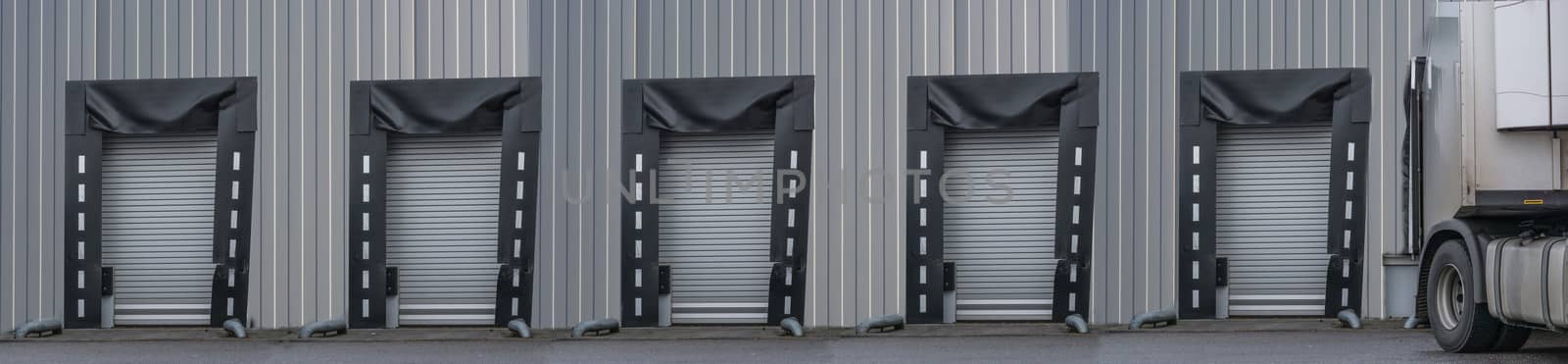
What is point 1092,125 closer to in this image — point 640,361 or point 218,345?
point 640,361

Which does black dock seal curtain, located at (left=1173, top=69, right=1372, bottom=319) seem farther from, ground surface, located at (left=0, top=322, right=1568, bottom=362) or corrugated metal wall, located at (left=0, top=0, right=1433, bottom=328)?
ground surface, located at (left=0, top=322, right=1568, bottom=362)

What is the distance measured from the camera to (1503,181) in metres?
8.95

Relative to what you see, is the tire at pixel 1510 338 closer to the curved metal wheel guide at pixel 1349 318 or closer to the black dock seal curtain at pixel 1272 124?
the curved metal wheel guide at pixel 1349 318

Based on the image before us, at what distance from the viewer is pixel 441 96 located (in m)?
13.3

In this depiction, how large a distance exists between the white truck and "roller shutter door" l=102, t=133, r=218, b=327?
11462 millimetres

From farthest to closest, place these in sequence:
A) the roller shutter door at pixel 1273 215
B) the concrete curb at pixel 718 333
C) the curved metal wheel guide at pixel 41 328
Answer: the curved metal wheel guide at pixel 41 328
the roller shutter door at pixel 1273 215
the concrete curb at pixel 718 333

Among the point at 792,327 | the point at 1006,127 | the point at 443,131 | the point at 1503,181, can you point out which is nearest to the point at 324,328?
the point at 443,131

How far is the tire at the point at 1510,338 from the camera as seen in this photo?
9.37m

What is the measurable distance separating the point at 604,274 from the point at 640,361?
261 centimetres

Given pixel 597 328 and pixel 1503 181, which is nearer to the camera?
pixel 1503 181

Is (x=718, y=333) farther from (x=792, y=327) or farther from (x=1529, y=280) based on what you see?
(x=1529, y=280)

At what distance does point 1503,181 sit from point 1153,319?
4.21 metres

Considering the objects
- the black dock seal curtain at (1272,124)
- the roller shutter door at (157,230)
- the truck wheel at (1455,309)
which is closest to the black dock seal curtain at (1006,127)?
the black dock seal curtain at (1272,124)

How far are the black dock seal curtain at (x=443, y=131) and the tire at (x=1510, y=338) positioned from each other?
8.50m
